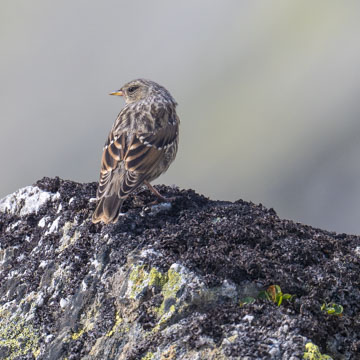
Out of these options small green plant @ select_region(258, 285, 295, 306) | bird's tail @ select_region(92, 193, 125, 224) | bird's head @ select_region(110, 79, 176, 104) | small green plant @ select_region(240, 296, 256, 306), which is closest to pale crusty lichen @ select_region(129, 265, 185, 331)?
small green plant @ select_region(240, 296, 256, 306)

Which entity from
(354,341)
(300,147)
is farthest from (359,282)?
(300,147)

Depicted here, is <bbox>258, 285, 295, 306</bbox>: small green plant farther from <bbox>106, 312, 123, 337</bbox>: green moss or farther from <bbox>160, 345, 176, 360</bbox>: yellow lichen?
<bbox>106, 312, 123, 337</bbox>: green moss

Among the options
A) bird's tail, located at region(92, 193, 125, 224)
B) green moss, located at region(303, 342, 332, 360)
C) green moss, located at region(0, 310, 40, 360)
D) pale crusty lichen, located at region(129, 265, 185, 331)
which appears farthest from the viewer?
bird's tail, located at region(92, 193, 125, 224)

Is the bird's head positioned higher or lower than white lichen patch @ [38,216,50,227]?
higher

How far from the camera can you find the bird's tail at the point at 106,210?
700 centimetres

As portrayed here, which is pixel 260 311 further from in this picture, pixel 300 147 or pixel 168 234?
pixel 300 147

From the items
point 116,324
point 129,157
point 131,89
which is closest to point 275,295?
point 116,324

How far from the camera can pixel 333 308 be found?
5977 mm

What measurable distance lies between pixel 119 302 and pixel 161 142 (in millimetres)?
3643

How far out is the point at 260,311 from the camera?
5.66 meters

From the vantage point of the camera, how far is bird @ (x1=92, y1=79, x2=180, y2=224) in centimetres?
761

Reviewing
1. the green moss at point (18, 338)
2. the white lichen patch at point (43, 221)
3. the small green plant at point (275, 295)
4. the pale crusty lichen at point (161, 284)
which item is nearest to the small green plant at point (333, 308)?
the small green plant at point (275, 295)

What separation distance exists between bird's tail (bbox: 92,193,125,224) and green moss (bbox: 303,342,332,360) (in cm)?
232

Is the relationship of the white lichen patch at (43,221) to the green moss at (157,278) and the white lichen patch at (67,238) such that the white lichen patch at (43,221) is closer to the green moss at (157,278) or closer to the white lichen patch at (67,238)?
the white lichen patch at (67,238)
